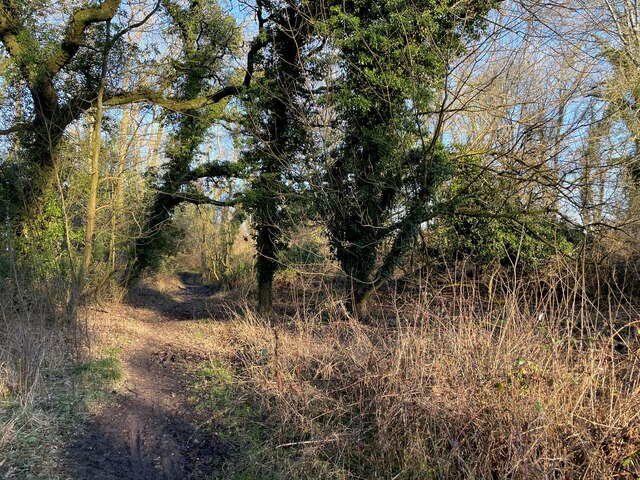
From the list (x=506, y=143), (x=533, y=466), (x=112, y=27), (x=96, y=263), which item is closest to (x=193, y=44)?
(x=112, y=27)

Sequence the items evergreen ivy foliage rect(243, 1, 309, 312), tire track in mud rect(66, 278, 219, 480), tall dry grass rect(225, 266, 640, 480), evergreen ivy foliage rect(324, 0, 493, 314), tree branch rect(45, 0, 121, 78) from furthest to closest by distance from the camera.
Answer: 1. evergreen ivy foliage rect(243, 1, 309, 312)
2. tree branch rect(45, 0, 121, 78)
3. evergreen ivy foliage rect(324, 0, 493, 314)
4. tire track in mud rect(66, 278, 219, 480)
5. tall dry grass rect(225, 266, 640, 480)

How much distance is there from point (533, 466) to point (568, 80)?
904 centimetres

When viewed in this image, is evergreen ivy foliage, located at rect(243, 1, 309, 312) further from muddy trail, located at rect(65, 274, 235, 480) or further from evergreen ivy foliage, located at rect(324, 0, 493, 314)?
muddy trail, located at rect(65, 274, 235, 480)

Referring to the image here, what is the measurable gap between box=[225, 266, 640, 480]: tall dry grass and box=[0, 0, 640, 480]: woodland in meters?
0.03

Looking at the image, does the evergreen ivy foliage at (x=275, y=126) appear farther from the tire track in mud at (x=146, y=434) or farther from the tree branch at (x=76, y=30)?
the tire track in mud at (x=146, y=434)

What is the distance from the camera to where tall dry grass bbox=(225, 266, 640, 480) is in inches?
126

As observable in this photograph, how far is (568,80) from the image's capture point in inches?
376

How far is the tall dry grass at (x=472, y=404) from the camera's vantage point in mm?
3213

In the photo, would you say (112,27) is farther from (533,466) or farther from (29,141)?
(533,466)

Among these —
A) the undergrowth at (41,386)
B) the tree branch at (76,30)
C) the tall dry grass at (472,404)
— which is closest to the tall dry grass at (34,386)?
the undergrowth at (41,386)

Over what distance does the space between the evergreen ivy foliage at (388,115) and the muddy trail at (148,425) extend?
446 centimetres

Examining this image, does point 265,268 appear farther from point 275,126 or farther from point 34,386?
point 34,386

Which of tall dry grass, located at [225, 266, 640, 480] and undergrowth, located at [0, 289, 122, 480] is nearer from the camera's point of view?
tall dry grass, located at [225, 266, 640, 480]

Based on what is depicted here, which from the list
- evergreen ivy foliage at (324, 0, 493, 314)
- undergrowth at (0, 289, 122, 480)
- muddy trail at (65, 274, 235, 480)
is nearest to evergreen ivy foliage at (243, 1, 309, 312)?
evergreen ivy foliage at (324, 0, 493, 314)
